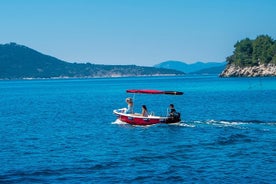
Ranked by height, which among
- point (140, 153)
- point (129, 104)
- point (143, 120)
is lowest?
point (140, 153)

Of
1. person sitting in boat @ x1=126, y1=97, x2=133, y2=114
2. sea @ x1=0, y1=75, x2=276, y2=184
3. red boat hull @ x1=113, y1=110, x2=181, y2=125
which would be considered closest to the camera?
sea @ x1=0, y1=75, x2=276, y2=184

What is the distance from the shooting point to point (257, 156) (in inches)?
1622

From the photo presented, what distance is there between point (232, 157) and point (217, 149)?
3.84 meters

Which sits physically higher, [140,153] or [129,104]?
[129,104]

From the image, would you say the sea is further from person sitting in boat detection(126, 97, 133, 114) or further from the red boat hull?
person sitting in boat detection(126, 97, 133, 114)

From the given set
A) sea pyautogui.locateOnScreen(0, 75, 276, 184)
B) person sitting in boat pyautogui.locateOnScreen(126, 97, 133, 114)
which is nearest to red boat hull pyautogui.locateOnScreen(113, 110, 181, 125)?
sea pyautogui.locateOnScreen(0, 75, 276, 184)

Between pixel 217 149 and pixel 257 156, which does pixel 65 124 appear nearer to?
pixel 217 149

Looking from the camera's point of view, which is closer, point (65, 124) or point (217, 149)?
point (217, 149)

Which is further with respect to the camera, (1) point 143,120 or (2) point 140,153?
(1) point 143,120

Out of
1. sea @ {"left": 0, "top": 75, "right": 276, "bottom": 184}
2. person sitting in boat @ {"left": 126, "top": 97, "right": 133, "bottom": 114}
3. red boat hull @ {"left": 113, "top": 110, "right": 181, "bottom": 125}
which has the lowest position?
sea @ {"left": 0, "top": 75, "right": 276, "bottom": 184}

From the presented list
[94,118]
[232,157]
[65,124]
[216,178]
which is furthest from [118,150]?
[94,118]

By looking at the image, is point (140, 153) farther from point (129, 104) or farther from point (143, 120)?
point (129, 104)

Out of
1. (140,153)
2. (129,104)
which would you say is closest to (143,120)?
(129,104)

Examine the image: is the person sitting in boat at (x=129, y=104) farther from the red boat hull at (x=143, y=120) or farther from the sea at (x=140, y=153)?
the sea at (x=140, y=153)
